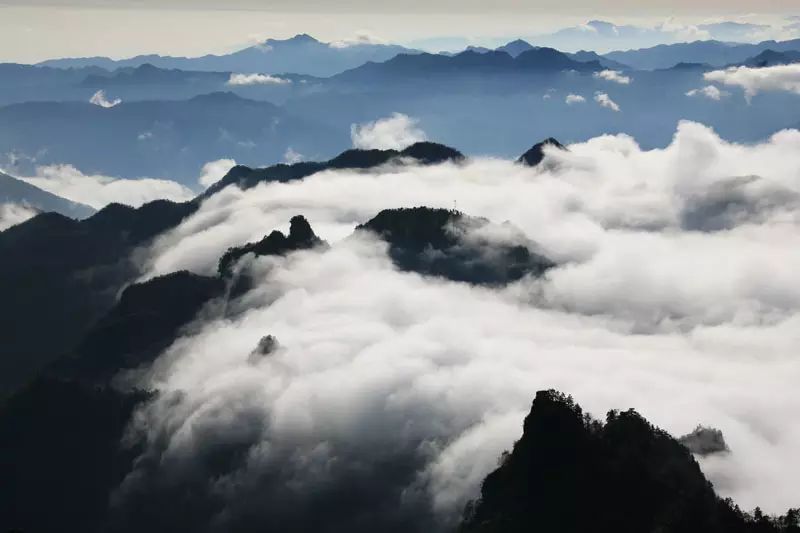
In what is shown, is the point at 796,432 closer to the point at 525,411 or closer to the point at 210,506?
the point at 525,411

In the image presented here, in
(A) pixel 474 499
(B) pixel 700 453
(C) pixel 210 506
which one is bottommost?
(C) pixel 210 506

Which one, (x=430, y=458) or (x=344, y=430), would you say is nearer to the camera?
(x=430, y=458)

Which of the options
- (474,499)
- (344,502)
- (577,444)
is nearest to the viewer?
(577,444)

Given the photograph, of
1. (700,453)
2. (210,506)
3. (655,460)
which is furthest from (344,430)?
(655,460)

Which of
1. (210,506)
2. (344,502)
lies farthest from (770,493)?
(210,506)

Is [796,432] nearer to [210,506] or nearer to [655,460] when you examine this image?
[655,460]

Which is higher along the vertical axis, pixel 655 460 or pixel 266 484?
pixel 655 460

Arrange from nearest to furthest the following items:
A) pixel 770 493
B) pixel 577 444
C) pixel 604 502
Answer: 1. pixel 604 502
2. pixel 577 444
3. pixel 770 493
